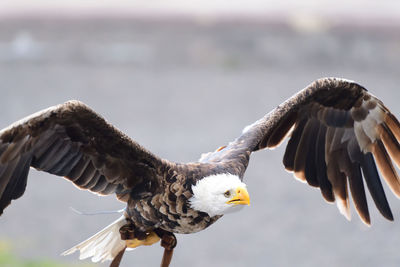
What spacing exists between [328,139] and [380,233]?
5.38m

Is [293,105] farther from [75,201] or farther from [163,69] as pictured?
[163,69]

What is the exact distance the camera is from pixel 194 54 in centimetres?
1888

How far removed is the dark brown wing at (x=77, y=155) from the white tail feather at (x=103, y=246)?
1.63ft

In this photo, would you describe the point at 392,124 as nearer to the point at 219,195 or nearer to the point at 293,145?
the point at 293,145

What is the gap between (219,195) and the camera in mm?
6125

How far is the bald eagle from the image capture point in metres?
5.95

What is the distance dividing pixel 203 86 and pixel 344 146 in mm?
10088

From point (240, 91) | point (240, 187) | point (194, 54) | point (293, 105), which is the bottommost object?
point (240, 187)

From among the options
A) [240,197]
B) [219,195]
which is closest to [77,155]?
[219,195]

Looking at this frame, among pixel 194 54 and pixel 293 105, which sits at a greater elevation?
pixel 194 54

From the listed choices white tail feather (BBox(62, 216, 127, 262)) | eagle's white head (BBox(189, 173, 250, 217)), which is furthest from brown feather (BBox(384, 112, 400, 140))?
white tail feather (BBox(62, 216, 127, 262))

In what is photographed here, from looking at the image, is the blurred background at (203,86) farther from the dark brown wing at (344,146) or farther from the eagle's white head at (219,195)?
the eagle's white head at (219,195)

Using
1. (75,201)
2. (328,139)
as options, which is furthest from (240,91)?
(328,139)

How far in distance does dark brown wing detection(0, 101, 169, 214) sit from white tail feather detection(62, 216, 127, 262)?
50 cm
